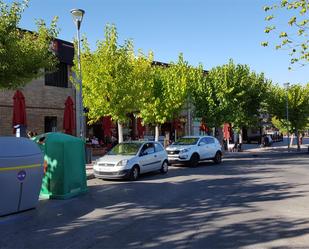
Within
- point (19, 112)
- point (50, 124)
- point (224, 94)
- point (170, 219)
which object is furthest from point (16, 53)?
point (224, 94)

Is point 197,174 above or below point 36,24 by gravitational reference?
below

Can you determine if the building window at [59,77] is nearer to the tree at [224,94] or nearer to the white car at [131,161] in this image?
the tree at [224,94]

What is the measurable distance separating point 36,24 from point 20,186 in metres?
8.01

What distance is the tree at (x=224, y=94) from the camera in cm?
3119

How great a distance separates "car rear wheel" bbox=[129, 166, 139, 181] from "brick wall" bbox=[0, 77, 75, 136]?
9.12 metres

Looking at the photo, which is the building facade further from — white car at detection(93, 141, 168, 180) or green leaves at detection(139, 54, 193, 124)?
white car at detection(93, 141, 168, 180)

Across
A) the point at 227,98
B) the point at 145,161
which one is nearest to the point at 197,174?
the point at 145,161

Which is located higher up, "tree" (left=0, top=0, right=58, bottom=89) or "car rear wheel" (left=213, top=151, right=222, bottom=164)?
"tree" (left=0, top=0, right=58, bottom=89)

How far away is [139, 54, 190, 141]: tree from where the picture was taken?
26938 millimetres

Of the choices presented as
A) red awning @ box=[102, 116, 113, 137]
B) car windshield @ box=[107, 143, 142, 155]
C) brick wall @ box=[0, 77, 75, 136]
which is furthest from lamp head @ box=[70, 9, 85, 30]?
red awning @ box=[102, 116, 113, 137]

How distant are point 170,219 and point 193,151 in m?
13.3

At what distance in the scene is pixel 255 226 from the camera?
26.9ft

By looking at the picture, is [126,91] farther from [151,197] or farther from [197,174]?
[151,197]

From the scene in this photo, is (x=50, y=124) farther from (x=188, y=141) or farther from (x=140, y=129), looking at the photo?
(x=188, y=141)
